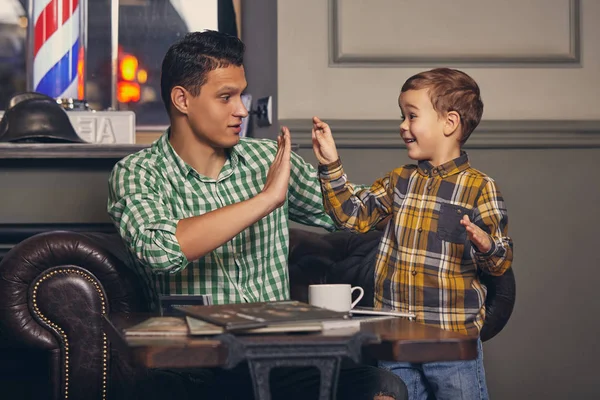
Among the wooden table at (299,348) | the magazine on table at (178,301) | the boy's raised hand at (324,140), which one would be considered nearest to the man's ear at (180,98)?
the boy's raised hand at (324,140)

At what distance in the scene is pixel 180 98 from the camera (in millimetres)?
2082

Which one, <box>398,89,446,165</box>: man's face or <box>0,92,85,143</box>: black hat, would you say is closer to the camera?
<box>398,89,446,165</box>: man's face

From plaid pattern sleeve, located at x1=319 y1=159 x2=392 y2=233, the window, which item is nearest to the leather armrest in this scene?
plaid pattern sleeve, located at x1=319 y1=159 x2=392 y2=233

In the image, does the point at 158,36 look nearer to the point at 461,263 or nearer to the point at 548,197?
the point at 548,197

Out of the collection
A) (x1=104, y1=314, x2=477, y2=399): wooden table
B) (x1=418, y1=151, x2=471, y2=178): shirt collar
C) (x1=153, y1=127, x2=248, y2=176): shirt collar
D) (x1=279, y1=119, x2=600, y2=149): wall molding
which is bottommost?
(x1=104, y1=314, x2=477, y2=399): wooden table

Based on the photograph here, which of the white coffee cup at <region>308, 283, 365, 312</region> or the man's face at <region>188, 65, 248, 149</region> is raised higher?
the man's face at <region>188, 65, 248, 149</region>

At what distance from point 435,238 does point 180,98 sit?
0.67m

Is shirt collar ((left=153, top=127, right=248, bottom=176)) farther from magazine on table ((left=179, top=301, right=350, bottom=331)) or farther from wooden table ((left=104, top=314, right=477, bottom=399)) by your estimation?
wooden table ((left=104, top=314, right=477, bottom=399))

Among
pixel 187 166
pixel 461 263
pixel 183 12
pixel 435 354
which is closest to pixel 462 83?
pixel 461 263

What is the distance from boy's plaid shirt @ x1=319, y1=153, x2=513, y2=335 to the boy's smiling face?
3 centimetres

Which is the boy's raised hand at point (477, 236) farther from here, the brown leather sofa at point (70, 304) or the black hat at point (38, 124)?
the black hat at point (38, 124)

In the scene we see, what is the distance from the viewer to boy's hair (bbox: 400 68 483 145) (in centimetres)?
194

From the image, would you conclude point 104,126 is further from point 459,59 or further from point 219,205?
point 459,59

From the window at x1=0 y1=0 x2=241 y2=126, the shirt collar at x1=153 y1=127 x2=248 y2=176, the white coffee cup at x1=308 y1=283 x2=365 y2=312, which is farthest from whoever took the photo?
the window at x1=0 y1=0 x2=241 y2=126
